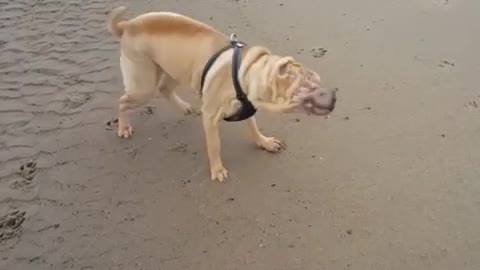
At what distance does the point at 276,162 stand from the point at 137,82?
98 centimetres

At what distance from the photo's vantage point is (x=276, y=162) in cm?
364

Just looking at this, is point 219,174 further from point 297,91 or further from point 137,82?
point 297,91

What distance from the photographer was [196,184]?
353 centimetres

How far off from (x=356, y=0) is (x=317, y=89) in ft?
8.53

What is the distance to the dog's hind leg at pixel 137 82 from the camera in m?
3.57

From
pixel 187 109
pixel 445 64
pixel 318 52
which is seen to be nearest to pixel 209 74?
pixel 187 109

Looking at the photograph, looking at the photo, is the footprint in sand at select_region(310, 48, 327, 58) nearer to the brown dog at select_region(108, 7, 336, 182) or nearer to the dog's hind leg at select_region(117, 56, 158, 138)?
the brown dog at select_region(108, 7, 336, 182)

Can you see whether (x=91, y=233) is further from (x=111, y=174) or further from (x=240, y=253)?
(x=240, y=253)

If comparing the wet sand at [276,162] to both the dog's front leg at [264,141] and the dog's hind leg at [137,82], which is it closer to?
the dog's front leg at [264,141]

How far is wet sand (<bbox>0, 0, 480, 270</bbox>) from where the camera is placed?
3125mm

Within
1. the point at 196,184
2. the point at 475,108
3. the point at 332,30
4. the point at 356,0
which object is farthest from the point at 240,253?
the point at 356,0

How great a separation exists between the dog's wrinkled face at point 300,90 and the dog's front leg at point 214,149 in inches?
23.7

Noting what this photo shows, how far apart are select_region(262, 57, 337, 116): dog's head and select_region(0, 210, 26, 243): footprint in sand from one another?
1.60 metres

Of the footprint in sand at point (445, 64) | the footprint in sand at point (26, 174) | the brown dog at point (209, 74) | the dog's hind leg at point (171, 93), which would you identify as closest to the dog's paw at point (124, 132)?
the brown dog at point (209, 74)
